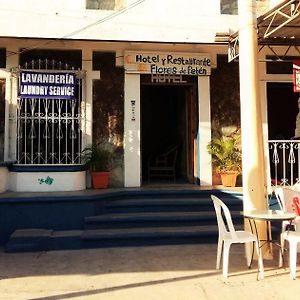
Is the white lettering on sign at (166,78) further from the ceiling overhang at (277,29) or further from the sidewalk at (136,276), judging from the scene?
the sidewalk at (136,276)

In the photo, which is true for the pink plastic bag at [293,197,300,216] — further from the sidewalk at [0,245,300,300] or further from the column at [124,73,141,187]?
the column at [124,73,141,187]

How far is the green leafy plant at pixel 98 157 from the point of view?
786cm

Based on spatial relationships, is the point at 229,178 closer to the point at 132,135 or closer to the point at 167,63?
the point at 132,135

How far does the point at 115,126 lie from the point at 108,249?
2925 mm

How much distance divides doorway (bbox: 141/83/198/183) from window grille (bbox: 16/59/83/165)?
234 centimetres

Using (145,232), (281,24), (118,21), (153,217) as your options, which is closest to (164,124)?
(118,21)

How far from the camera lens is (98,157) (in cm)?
787

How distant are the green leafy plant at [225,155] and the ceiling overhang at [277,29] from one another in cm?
180

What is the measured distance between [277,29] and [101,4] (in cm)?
363

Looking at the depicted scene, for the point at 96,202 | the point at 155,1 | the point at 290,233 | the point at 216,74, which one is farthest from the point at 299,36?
the point at 96,202

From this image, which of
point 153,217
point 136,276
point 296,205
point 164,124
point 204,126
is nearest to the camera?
point 136,276

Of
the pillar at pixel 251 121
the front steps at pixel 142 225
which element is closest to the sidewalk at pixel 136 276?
the front steps at pixel 142 225

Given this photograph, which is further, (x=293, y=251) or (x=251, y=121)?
(x=251, y=121)

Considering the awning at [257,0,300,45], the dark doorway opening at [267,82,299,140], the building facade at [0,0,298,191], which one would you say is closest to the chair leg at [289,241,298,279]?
the awning at [257,0,300,45]
